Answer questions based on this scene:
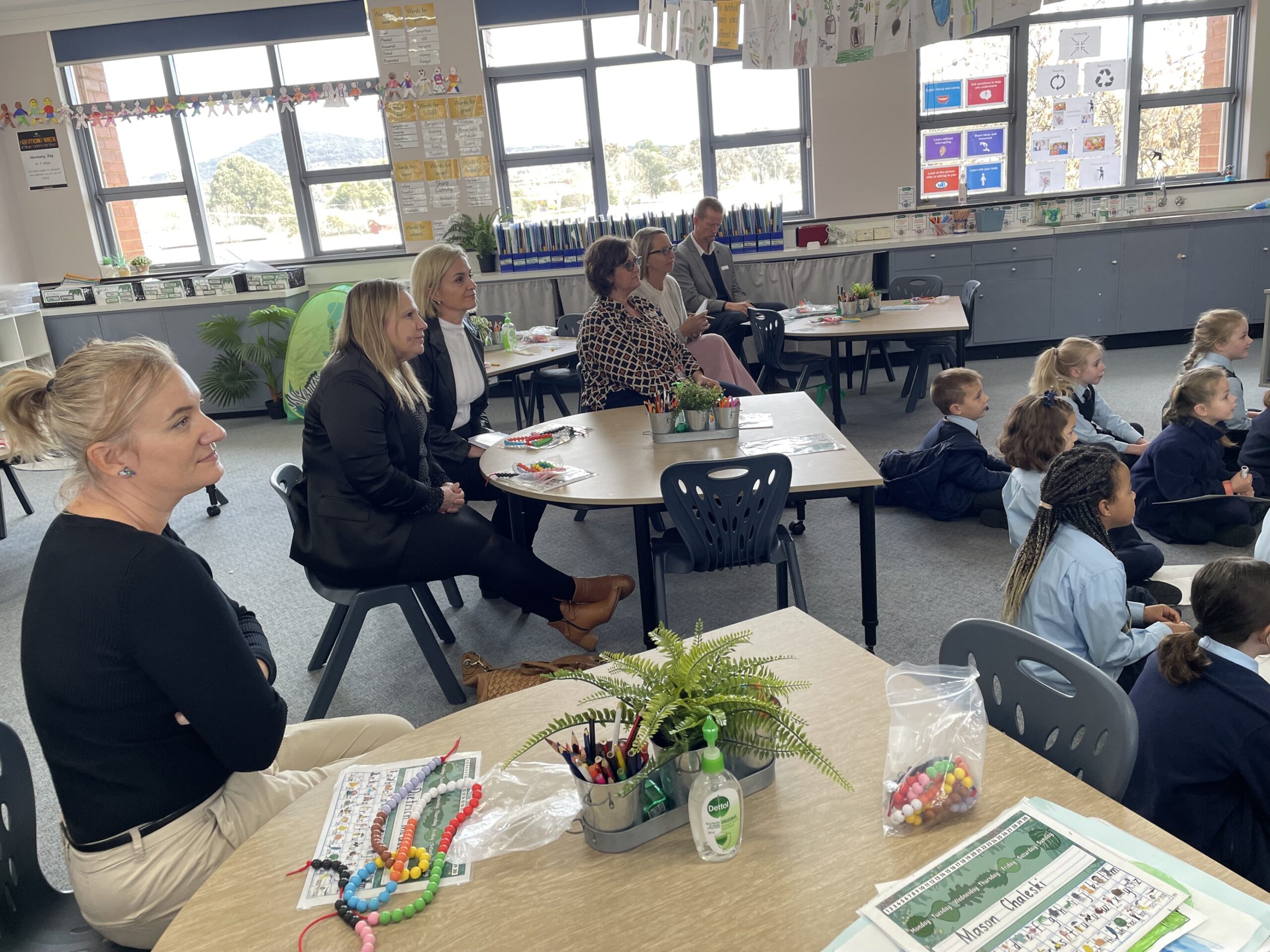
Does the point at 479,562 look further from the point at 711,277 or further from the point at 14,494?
the point at 14,494

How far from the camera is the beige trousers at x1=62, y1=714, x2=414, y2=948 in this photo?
55.7 inches

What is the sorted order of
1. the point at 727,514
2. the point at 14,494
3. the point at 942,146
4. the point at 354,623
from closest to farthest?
the point at 727,514 < the point at 354,623 < the point at 14,494 < the point at 942,146

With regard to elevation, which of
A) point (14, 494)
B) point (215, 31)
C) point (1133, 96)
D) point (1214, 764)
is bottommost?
point (14, 494)

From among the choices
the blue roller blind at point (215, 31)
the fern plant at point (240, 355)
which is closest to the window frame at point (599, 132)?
the blue roller blind at point (215, 31)

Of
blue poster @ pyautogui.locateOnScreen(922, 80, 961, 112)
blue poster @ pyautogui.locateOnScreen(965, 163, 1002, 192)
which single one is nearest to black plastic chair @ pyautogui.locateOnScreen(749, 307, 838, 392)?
blue poster @ pyautogui.locateOnScreen(965, 163, 1002, 192)

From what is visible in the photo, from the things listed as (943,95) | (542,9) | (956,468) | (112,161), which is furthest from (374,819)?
(112,161)

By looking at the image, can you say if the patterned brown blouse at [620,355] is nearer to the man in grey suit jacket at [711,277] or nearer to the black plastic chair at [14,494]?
the man in grey suit jacket at [711,277]

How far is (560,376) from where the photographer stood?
577 centimetres

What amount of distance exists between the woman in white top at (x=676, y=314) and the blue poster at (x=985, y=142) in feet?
12.4

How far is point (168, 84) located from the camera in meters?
7.56

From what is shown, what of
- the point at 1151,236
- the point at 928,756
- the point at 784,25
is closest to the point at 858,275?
the point at 1151,236

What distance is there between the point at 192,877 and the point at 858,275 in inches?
270

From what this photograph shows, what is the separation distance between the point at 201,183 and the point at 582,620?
6.64 meters

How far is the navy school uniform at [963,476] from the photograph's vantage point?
4.11 metres
